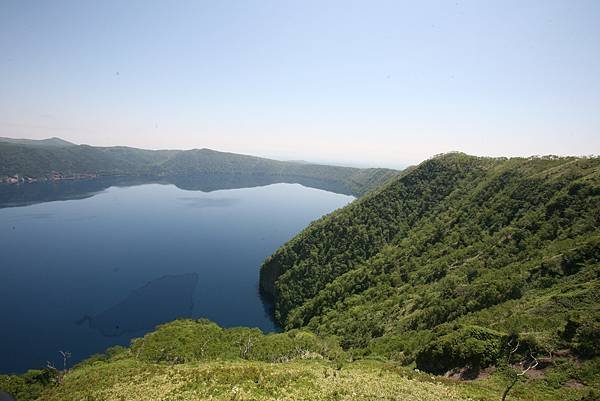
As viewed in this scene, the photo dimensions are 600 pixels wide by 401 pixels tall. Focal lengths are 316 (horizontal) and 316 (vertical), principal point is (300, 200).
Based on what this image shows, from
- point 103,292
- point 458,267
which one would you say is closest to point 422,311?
point 458,267

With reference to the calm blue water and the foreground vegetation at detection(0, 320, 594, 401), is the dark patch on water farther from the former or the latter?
the foreground vegetation at detection(0, 320, 594, 401)

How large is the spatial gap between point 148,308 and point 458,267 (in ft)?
373

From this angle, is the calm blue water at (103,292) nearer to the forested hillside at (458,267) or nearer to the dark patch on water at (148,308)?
the dark patch on water at (148,308)

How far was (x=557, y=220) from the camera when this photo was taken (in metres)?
81.2

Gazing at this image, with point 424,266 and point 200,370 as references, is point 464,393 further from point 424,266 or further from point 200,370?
point 424,266

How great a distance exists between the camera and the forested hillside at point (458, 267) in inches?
1639

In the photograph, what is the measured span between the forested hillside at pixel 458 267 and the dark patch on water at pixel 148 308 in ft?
123

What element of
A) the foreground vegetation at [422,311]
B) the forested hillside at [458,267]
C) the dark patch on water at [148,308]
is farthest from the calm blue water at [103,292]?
the forested hillside at [458,267]

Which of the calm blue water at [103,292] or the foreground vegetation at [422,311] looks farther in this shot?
the calm blue water at [103,292]

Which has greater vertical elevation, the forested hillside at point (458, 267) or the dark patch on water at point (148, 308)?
the forested hillside at point (458, 267)

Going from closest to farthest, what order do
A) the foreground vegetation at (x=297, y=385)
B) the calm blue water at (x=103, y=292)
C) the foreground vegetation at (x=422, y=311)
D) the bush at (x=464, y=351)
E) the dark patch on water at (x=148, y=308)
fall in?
the foreground vegetation at (x=297, y=385) → the foreground vegetation at (x=422, y=311) → the bush at (x=464, y=351) → the calm blue water at (x=103, y=292) → the dark patch on water at (x=148, y=308)

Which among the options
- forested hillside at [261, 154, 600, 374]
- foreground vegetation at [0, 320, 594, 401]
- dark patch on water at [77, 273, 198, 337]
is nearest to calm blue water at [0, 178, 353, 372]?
dark patch on water at [77, 273, 198, 337]

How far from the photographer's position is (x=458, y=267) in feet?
296

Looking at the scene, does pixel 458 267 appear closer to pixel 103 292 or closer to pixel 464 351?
pixel 464 351
